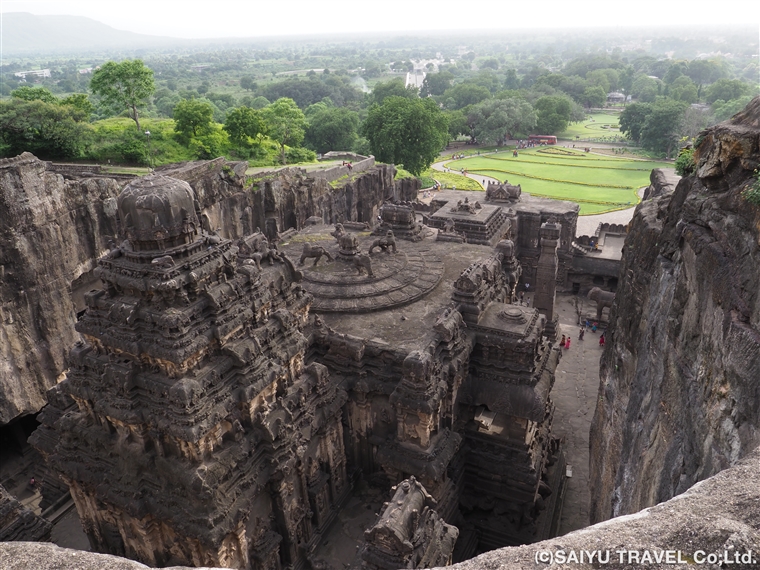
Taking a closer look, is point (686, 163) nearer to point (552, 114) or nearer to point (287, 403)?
point (287, 403)

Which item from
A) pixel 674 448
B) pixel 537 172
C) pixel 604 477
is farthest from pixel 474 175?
pixel 674 448

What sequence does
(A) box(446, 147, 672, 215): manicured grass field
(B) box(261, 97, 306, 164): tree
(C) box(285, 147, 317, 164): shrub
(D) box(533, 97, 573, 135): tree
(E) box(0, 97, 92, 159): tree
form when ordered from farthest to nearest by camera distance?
(D) box(533, 97, 573, 135): tree → (A) box(446, 147, 672, 215): manicured grass field → (B) box(261, 97, 306, 164): tree → (C) box(285, 147, 317, 164): shrub → (E) box(0, 97, 92, 159): tree

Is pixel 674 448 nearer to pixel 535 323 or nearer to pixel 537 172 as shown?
pixel 535 323

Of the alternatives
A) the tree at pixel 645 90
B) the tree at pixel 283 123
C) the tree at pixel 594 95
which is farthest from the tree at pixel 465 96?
the tree at pixel 283 123

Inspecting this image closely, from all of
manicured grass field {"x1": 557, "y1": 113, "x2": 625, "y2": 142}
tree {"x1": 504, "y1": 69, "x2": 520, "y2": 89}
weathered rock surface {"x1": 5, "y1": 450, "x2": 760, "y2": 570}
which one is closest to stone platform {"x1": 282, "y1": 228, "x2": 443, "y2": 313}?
weathered rock surface {"x1": 5, "y1": 450, "x2": 760, "y2": 570}

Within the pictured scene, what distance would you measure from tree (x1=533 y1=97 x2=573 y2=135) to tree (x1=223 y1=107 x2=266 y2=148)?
7022 centimetres

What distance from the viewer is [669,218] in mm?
16250

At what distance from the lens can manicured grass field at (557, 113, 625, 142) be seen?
10794 cm

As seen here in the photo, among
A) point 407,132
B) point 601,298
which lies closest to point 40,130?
point 407,132

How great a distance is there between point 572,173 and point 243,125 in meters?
51.0

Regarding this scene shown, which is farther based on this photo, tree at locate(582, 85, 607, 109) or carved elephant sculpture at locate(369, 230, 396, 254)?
tree at locate(582, 85, 607, 109)

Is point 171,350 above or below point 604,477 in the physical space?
above

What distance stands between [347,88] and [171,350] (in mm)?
157253

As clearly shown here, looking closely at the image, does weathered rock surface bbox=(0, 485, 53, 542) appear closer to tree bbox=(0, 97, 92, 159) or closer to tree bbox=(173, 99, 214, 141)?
tree bbox=(0, 97, 92, 159)
